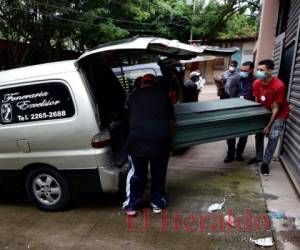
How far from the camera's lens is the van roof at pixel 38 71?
13.0 ft

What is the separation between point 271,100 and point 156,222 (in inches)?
102

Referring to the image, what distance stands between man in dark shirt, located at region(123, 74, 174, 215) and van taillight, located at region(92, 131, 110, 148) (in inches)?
11.3

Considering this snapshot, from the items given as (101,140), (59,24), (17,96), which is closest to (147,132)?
(101,140)

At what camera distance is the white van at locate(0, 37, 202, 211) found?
3.86 metres

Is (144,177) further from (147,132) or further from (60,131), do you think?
(60,131)

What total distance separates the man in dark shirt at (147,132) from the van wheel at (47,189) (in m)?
0.81

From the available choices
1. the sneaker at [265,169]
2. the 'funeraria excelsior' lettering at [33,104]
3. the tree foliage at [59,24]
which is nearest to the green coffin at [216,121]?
the sneaker at [265,169]

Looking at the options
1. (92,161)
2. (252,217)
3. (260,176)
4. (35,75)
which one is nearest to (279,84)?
(260,176)

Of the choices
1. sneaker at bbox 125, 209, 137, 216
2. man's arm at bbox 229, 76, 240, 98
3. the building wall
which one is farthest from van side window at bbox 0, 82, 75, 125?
the building wall

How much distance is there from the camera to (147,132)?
3783 millimetres

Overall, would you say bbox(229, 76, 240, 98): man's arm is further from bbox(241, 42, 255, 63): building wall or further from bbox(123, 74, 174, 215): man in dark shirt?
bbox(241, 42, 255, 63): building wall

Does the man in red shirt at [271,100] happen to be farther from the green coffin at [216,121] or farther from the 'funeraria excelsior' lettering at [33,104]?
the 'funeraria excelsior' lettering at [33,104]

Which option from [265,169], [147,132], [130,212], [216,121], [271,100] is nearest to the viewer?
[147,132]

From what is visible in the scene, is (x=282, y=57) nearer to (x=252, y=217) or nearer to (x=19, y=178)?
(x=252, y=217)
